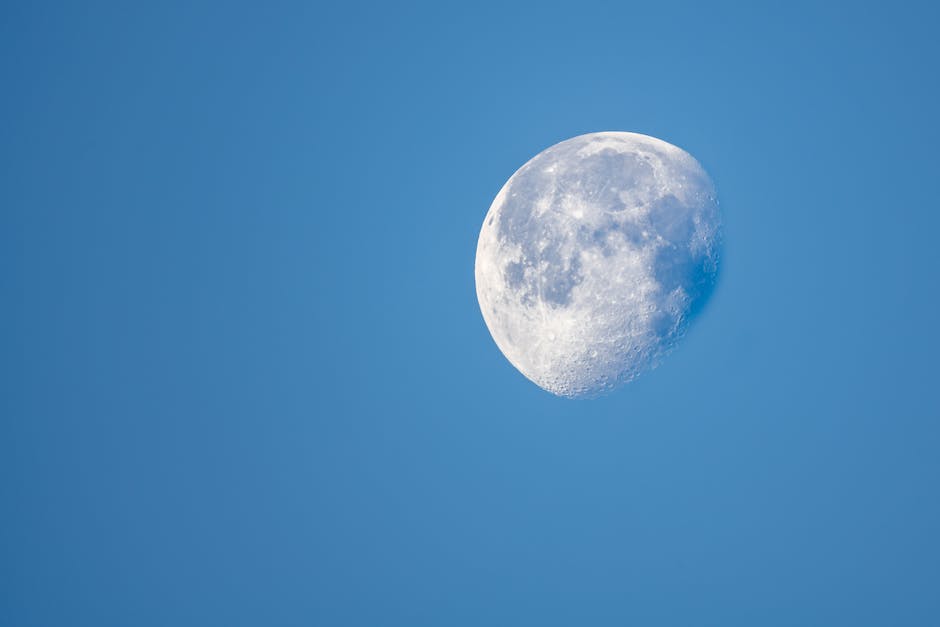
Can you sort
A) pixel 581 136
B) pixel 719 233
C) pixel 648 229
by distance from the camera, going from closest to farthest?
pixel 648 229 < pixel 719 233 < pixel 581 136

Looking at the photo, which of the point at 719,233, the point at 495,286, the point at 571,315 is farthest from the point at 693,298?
the point at 495,286

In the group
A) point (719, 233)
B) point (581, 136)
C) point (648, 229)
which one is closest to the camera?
point (648, 229)

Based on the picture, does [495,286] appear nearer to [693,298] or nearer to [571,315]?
[571,315]

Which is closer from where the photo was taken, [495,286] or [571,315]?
[571,315]

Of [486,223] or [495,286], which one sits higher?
[486,223]

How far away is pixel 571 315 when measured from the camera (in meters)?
5.88

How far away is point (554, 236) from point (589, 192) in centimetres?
48

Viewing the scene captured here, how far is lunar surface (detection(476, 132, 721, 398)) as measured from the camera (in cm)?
568

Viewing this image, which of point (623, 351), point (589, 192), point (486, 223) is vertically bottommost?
point (623, 351)

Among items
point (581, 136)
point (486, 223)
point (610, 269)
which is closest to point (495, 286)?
point (486, 223)

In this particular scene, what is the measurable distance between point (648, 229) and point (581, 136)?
147 cm

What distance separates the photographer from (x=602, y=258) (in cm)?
566

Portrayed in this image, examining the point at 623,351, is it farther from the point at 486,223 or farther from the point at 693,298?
the point at 486,223

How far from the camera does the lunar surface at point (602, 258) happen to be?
5684mm
